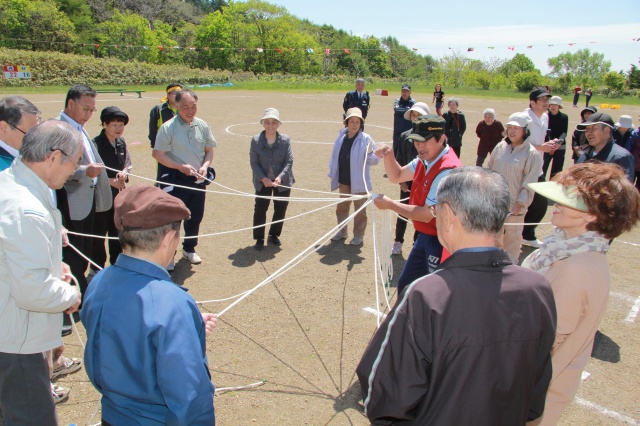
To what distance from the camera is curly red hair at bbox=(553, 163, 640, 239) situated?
230cm

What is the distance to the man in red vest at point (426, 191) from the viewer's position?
143 inches

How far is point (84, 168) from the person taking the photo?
14.4 ft

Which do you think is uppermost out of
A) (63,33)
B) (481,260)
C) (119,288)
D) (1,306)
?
(63,33)

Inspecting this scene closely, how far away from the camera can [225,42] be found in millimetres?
73188

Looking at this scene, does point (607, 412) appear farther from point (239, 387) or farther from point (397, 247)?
point (397, 247)

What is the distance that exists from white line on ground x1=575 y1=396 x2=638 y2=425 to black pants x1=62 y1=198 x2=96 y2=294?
15.5 feet

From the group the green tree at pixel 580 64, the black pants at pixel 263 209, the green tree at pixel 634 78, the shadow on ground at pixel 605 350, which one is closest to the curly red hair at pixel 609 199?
the shadow on ground at pixel 605 350

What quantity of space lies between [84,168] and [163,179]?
1448 millimetres

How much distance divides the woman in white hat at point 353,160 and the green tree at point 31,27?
218ft

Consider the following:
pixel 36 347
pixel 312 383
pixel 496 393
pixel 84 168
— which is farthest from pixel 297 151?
pixel 496 393

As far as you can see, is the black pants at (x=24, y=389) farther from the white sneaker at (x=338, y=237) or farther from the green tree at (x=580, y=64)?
the green tree at (x=580, y=64)

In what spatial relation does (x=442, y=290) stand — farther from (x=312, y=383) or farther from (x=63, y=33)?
(x=63, y=33)

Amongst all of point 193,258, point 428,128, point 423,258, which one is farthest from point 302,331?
point 428,128

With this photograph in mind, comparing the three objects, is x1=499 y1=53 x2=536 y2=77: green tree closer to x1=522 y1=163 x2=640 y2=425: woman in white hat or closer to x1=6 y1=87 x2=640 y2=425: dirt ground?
x1=6 y1=87 x2=640 y2=425: dirt ground
